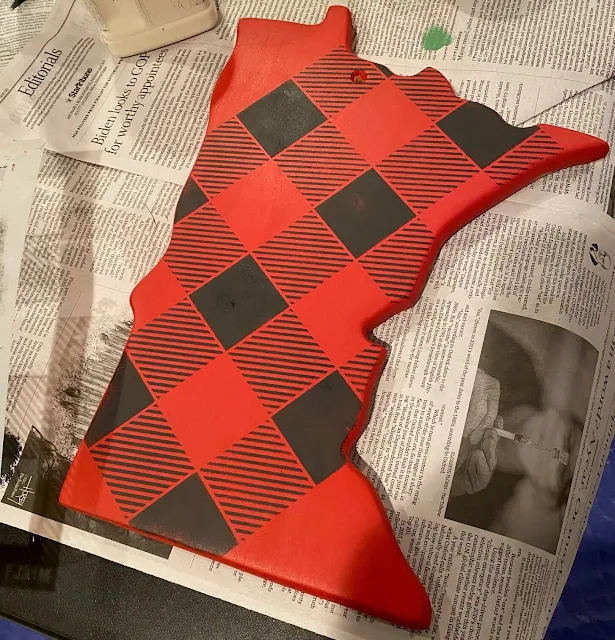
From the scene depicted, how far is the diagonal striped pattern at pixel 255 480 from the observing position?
584 millimetres

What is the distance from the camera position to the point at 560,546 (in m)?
0.59

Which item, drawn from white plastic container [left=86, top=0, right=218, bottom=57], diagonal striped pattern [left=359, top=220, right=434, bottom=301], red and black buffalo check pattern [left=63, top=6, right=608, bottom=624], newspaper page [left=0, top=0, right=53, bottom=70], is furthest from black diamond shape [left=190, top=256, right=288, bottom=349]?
newspaper page [left=0, top=0, right=53, bottom=70]

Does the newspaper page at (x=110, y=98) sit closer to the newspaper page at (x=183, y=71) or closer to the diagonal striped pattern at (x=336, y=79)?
the newspaper page at (x=183, y=71)

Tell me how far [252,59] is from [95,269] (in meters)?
0.34

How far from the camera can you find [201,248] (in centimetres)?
69

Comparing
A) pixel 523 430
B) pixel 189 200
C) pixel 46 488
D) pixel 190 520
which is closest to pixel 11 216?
pixel 189 200

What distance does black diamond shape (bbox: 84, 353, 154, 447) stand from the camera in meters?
0.64

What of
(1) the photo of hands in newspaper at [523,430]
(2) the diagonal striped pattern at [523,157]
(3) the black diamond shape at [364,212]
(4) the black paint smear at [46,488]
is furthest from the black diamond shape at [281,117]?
(4) the black paint smear at [46,488]

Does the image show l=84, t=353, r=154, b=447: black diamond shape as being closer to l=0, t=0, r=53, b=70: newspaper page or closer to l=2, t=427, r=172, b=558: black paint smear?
l=2, t=427, r=172, b=558: black paint smear

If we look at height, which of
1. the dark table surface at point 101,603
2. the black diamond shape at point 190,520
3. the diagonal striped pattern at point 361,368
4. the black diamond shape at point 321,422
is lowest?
the dark table surface at point 101,603

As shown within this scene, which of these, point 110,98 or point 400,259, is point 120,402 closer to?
point 400,259

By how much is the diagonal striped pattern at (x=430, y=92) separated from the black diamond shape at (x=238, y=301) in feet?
0.92

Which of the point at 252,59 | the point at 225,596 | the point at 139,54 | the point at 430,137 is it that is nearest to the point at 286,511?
the point at 225,596

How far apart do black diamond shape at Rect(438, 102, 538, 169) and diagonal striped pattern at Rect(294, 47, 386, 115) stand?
11cm
